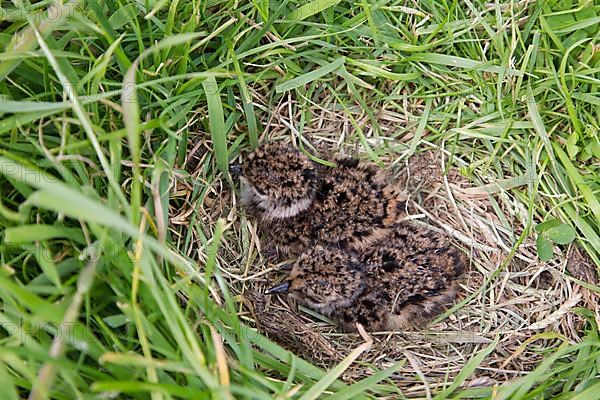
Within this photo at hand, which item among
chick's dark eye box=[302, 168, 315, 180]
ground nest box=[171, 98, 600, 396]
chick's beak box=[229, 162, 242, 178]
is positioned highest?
chick's beak box=[229, 162, 242, 178]

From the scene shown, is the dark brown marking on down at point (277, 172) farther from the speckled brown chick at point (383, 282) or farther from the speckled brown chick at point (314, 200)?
the speckled brown chick at point (383, 282)

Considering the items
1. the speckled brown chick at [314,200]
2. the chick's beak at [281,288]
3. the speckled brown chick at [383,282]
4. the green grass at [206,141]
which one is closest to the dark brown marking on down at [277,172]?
the speckled brown chick at [314,200]

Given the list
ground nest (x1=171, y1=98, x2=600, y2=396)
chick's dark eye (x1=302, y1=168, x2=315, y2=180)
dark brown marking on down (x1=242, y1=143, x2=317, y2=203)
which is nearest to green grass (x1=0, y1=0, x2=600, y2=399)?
ground nest (x1=171, y1=98, x2=600, y2=396)

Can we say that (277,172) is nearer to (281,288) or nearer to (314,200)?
(314,200)

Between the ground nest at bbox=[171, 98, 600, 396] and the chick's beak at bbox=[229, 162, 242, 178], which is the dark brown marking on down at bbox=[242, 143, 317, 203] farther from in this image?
the ground nest at bbox=[171, 98, 600, 396]

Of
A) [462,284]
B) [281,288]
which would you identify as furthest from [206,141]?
[462,284]
